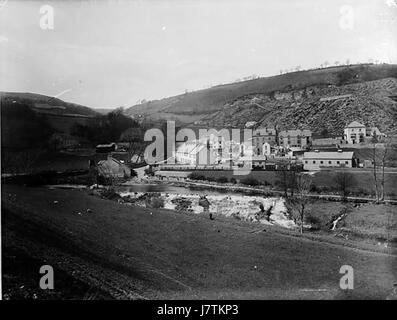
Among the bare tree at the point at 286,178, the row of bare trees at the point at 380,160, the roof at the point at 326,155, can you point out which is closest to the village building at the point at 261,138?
the bare tree at the point at 286,178

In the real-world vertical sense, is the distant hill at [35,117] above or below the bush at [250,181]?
above

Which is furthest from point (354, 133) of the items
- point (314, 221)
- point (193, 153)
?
point (193, 153)

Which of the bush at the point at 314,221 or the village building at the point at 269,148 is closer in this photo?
the village building at the point at 269,148

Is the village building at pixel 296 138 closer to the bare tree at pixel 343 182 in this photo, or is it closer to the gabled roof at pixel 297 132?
the gabled roof at pixel 297 132

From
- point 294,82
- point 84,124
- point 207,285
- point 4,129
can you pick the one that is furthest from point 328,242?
point 4,129

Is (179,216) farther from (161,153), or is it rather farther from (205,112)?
(205,112)

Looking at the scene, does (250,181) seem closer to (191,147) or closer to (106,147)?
(191,147)

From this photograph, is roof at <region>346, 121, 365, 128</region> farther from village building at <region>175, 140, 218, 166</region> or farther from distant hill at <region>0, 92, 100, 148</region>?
distant hill at <region>0, 92, 100, 148</region>
